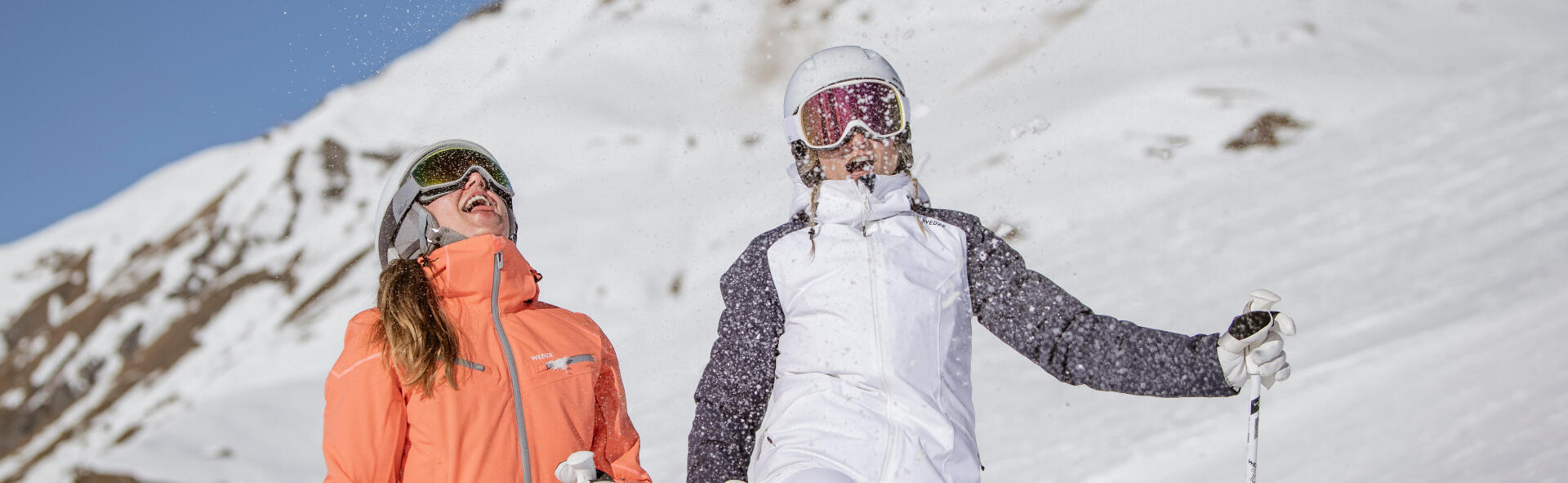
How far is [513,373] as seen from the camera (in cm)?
279

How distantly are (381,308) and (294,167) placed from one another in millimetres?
30378

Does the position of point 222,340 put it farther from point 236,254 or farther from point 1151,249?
point 1151,249

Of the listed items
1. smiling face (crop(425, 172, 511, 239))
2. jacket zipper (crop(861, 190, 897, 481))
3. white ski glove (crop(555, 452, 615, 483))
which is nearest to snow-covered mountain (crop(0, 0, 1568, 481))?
smiling face (crop(425, 172, 511, 239))

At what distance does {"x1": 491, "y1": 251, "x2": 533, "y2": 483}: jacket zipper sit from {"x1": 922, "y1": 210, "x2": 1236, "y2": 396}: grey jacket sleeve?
3.73ft

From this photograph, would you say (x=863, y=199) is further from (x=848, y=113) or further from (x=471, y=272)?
(x=471, y=272)

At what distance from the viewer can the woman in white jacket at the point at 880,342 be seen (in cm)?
244

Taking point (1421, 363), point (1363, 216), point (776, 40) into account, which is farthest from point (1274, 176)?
point (776, 40)

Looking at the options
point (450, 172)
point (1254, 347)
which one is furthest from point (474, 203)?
point (1254, 347)

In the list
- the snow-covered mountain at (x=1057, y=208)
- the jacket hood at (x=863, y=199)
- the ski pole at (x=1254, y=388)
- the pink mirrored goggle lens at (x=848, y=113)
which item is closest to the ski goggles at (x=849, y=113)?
the pink mirrored goggle lens at (x=848, y=113)

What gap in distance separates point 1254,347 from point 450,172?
2230 millimetres

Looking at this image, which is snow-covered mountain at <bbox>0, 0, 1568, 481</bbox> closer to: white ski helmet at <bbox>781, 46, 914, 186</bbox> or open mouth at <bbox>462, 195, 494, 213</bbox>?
open mouth at <bbox>462, 195, 494, 213</bbox>

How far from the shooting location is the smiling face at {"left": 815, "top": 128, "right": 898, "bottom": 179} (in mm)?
2869

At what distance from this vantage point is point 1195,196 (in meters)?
11.2

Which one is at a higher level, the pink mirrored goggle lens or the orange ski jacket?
the pink mirrored goggle lens
